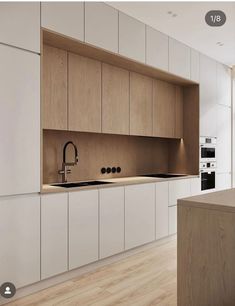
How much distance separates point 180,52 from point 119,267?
121 inches

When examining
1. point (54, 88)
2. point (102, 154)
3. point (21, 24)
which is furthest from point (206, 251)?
point (102, 154)

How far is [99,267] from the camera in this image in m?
3.32

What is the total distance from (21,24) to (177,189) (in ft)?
9.83

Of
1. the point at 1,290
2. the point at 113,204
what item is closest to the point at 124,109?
the point at 113,204

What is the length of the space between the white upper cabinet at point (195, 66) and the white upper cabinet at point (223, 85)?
751mm

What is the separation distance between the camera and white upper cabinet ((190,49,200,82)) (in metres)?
4.82

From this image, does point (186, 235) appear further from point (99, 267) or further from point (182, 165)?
point (182, 165)

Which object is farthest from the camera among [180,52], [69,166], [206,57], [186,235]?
[206,57]

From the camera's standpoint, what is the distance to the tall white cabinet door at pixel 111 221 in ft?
10.9

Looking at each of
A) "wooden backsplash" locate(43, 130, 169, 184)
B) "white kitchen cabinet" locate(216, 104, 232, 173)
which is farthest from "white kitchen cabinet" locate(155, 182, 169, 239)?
"white kitchen cabinet" locate(216, 104, 232, 173)

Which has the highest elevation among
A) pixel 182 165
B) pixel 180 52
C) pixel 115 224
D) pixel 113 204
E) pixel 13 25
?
pixel 180 52

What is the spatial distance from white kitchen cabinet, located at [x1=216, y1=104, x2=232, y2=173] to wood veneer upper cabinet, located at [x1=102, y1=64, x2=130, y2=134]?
2194 millimetres

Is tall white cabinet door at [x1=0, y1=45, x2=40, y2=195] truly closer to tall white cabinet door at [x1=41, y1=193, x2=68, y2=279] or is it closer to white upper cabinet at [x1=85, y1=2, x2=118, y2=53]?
tall white cabinet door at [x1=41, y1=193, x2=68, y2=279]

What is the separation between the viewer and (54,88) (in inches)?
129
